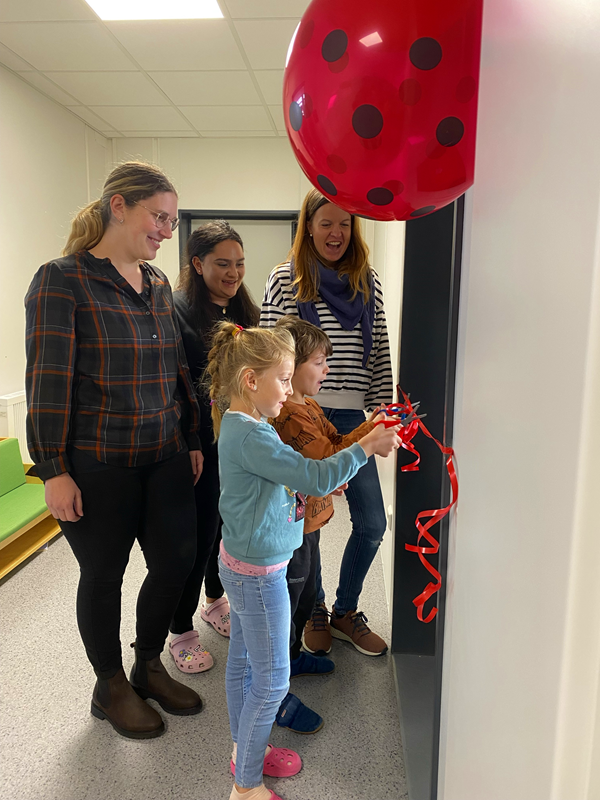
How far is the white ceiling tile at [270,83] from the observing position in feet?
11.9

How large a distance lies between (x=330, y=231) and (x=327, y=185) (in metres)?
0.77

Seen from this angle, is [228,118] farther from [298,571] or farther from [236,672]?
[236,672]

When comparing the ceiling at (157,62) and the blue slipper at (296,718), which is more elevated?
the ceiling at (157,62)

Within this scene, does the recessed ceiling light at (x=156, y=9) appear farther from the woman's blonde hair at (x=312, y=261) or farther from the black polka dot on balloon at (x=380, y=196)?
the black polka dot on balloon at (x=380, y=196)

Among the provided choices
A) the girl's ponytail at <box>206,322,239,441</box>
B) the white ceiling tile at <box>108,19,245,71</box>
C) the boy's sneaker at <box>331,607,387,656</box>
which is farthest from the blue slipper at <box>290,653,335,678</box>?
the white ceiling tile at <box>108,19,245,71</box>

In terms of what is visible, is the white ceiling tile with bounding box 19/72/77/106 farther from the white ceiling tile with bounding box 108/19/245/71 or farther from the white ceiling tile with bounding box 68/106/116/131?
the white ceiling tile with bounding box 108/19/245/71

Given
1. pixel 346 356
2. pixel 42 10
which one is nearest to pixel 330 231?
pixel 346 356

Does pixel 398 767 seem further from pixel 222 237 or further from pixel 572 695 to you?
pixel 222 237

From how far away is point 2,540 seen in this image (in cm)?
260

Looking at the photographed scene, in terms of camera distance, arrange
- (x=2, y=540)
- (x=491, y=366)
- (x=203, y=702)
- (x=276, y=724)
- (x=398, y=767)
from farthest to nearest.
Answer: (x=2, y=540)
(x=203, y=702)
(x=276, y=724)
(x=398, y=767)
(x=491, y=366)

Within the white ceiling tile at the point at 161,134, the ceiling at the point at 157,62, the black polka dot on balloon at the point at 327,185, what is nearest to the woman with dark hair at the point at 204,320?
the black polka dot on balloon at the point at 327,185

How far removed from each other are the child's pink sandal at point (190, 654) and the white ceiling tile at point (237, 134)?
415 centimetres

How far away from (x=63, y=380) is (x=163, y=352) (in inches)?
11.5

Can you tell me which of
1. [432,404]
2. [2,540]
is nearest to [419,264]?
[432,404]
